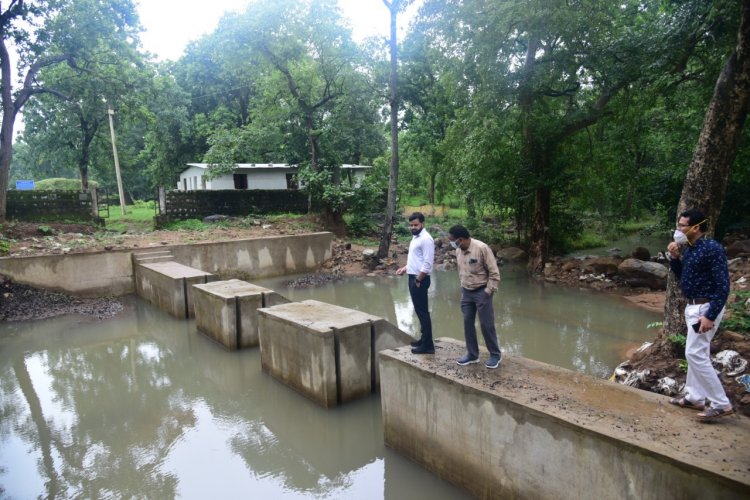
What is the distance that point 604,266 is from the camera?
44.8 ft

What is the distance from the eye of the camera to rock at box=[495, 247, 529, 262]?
1786cm

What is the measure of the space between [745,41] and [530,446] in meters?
5.62

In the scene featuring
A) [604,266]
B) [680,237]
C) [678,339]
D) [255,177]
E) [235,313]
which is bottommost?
[604,266]

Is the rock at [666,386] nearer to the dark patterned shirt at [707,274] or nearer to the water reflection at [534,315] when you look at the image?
the water reflection at [534,315]

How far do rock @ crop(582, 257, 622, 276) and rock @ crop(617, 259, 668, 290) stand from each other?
47 cm

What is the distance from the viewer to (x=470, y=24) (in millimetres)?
12883

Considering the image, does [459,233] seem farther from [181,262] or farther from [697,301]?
[181,262]

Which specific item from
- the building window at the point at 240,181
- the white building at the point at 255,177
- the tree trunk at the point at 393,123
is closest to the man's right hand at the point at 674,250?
the tree trunk at the point at 393,123

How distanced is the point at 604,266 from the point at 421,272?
33.9 feet

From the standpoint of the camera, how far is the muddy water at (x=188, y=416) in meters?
4.92

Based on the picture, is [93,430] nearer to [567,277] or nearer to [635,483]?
[635,483]

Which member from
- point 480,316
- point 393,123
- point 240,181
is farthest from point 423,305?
point 240,181

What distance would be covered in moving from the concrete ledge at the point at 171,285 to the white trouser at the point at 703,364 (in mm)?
9753

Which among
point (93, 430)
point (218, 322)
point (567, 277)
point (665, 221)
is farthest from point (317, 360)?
point (665, 221)
